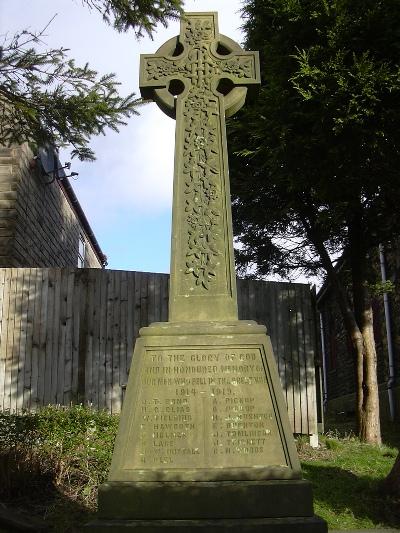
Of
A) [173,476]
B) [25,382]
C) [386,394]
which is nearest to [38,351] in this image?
[25,382]

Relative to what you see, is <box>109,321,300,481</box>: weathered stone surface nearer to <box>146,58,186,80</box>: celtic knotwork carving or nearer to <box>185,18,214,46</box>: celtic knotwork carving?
<box>146,58,186,80</box>: celtic knotwork carving

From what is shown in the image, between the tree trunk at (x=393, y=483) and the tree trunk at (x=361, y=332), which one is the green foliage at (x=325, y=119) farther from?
the tree trunk at (x=393, y=483)

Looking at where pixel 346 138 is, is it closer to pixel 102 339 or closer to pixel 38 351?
pixel 102 339

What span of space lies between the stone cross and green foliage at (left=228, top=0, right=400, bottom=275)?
3636mm

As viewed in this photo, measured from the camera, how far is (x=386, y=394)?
54.0 feet

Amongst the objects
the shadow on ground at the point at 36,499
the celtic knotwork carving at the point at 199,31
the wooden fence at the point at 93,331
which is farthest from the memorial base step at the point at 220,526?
the wooden fence at the point at 93,331

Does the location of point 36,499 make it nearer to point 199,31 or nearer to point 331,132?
point 199,31

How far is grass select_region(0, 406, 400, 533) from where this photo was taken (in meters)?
6.16

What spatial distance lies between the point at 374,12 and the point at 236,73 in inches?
192

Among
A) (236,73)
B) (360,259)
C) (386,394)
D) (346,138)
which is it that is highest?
(346,138)

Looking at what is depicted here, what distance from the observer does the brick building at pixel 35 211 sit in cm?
1334

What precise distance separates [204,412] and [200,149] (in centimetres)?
252

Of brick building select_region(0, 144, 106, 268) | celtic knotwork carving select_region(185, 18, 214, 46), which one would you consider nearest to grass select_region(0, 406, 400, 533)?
celtic knotwork carving select_region(185, 18, 214, 46)

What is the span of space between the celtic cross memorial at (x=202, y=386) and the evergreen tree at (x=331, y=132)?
3.97 m
